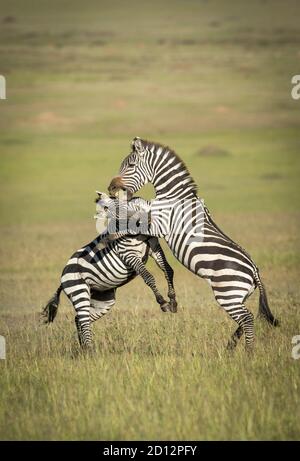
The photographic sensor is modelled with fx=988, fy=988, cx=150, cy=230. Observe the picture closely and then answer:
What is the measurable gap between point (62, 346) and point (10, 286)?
491 centimetres

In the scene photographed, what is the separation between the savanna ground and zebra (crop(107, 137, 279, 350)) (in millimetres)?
426

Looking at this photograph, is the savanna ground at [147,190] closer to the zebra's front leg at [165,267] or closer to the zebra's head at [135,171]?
the zebra's front leg at [165,267]

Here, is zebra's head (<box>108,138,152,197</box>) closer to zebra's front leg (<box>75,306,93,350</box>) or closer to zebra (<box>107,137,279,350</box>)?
zebra (<box>107,137,279,350</box>)

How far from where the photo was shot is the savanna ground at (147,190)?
286 inches

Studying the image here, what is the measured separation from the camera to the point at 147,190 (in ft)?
89.9

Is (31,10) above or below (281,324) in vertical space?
above

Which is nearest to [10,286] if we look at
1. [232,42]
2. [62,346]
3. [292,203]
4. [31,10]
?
[62,346]

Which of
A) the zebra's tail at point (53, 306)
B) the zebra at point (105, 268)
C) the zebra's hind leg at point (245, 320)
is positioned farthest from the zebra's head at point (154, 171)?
the zebra's hind leg at point (245, 320)

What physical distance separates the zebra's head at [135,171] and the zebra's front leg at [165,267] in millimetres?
559

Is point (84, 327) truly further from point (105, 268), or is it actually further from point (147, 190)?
point (147, 190)

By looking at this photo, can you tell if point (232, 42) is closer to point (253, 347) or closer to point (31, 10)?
point (31, 10)

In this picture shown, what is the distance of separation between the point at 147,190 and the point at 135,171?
59.4 ft

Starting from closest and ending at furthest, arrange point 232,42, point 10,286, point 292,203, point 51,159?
point 10,286
point 292,203
point 51,159
point 232,42

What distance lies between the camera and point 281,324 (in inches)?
382
